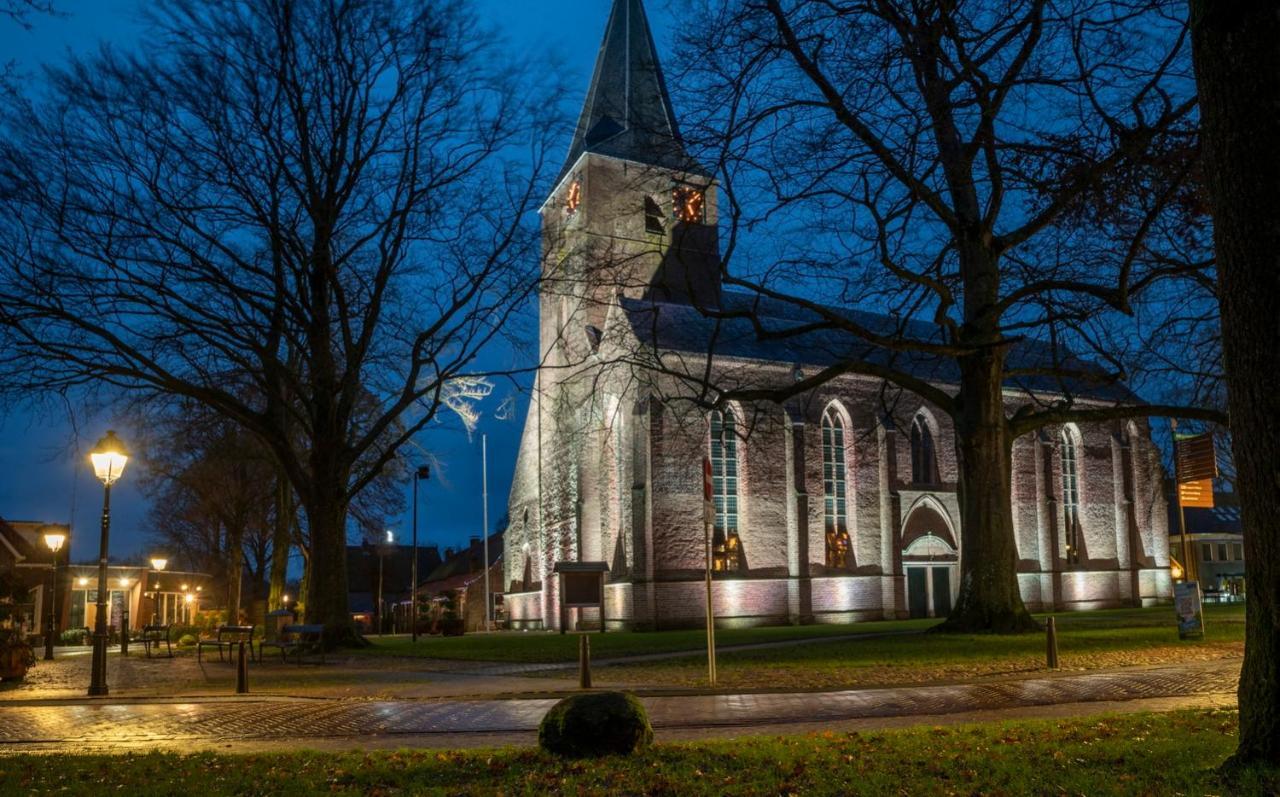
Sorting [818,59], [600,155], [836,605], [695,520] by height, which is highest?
[600,155]

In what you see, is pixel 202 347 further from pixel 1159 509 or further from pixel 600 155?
pixel 1159 509

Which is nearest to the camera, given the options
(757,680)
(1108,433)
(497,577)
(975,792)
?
(975,792)

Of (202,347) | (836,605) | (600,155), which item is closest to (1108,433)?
(836,605)

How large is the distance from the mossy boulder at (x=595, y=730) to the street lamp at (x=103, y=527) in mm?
10481

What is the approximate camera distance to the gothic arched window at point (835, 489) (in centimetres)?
4131

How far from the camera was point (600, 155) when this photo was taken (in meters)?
44.7

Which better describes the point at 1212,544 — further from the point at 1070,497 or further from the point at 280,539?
the point at 280,539

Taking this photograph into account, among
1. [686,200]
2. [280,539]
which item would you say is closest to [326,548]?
[280,539]

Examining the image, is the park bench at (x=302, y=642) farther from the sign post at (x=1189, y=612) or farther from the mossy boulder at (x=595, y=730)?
the sign post at (x=1189, y=612)

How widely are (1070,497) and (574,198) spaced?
86.0ft

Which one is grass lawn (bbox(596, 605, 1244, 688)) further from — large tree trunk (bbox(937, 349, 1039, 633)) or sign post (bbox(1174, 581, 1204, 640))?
large tree trunk (bbox(937, 349, 1039, 633))

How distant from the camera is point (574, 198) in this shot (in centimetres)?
4625

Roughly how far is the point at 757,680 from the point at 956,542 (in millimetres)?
31587

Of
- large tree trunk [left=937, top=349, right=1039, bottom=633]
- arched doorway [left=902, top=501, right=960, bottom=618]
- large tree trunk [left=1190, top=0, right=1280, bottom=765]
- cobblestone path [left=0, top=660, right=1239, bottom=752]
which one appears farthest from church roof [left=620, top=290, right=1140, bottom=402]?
large tree trunk [left=1190, top=0, right=1280, bottom=765]
